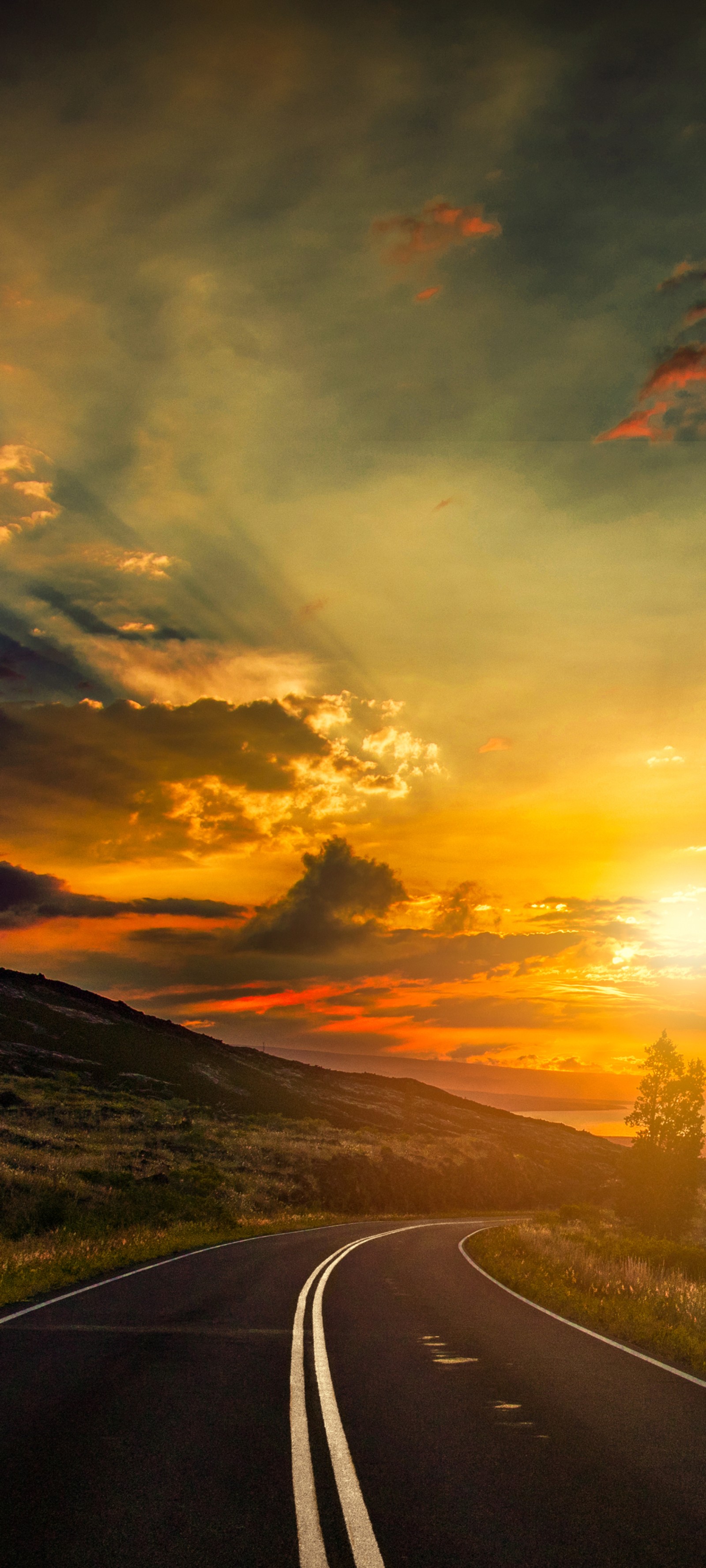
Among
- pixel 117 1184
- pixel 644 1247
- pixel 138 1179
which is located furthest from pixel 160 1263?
pixel 644 1247

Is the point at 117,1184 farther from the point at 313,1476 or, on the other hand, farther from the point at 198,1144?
the point at 313,1476

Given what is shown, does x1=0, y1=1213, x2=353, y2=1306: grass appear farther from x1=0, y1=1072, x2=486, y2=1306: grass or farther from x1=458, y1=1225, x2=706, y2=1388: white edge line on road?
x1=458, y1=1225, x2=706, y2=1388: white edge line on road

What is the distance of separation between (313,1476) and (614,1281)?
12.8m

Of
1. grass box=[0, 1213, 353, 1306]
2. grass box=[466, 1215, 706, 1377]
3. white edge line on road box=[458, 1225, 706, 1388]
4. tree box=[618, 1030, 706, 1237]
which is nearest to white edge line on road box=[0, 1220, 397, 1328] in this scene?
grass box=[0, 1213, 353, 1306]

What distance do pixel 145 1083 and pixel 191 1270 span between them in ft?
196

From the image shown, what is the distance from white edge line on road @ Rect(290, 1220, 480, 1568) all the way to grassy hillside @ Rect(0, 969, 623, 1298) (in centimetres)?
671

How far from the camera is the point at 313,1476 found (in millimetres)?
5941

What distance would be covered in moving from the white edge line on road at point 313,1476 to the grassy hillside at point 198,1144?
264 inches

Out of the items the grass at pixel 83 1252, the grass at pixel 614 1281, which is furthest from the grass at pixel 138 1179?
the grass at pixel 614 1281

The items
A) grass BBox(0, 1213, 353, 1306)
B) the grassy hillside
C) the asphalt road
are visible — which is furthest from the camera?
the grassy hillside

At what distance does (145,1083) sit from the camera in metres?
73.0

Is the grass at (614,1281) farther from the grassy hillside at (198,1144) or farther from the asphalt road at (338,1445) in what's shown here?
the grassy hillside at (198,1144)

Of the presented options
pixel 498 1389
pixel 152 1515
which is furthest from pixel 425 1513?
pixel 498 1389

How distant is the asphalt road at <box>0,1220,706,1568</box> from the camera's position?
4.93m
